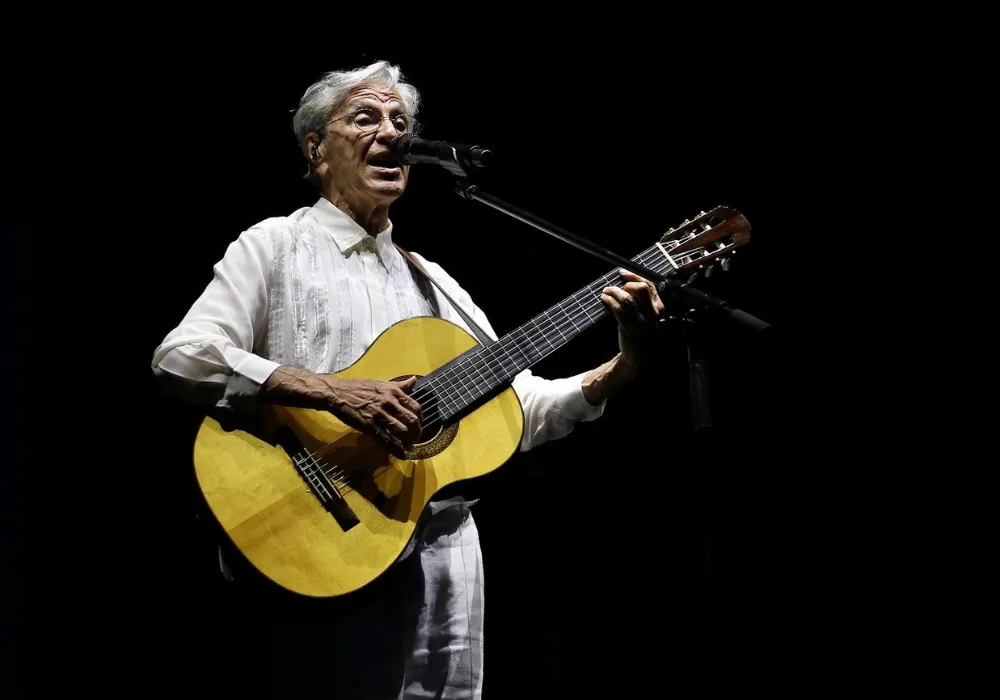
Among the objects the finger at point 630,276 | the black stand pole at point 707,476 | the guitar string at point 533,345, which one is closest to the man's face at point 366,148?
the guitar string at point 533,345

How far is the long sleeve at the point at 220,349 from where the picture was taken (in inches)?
80.7

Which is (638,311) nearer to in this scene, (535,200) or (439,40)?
(535,200)

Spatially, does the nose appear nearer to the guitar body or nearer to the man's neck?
the man's neck

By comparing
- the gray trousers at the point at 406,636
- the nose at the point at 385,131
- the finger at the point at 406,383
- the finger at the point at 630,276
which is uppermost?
the nose at the point at 385,131

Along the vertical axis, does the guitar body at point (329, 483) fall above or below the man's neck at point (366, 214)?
below

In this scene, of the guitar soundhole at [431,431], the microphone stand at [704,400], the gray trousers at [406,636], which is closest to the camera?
the microphone stand at [704,400]

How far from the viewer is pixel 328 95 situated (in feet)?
8.79

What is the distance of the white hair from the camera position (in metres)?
2.68

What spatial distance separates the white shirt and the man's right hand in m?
0.05

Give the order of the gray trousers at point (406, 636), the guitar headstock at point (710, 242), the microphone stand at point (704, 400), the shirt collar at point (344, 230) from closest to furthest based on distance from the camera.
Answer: the microphone stand at point (704, 400) < the gray trousers at point (406, 636) < the guitar headstock at point (710, 242) < the shirt collar at point (344, 230)

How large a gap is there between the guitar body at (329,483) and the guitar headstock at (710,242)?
61 centimetres

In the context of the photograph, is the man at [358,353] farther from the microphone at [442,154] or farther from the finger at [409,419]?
the microphone at [442,154]

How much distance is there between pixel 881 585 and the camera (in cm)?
302

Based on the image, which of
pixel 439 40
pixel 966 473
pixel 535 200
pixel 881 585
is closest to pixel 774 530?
pixel 881 585
